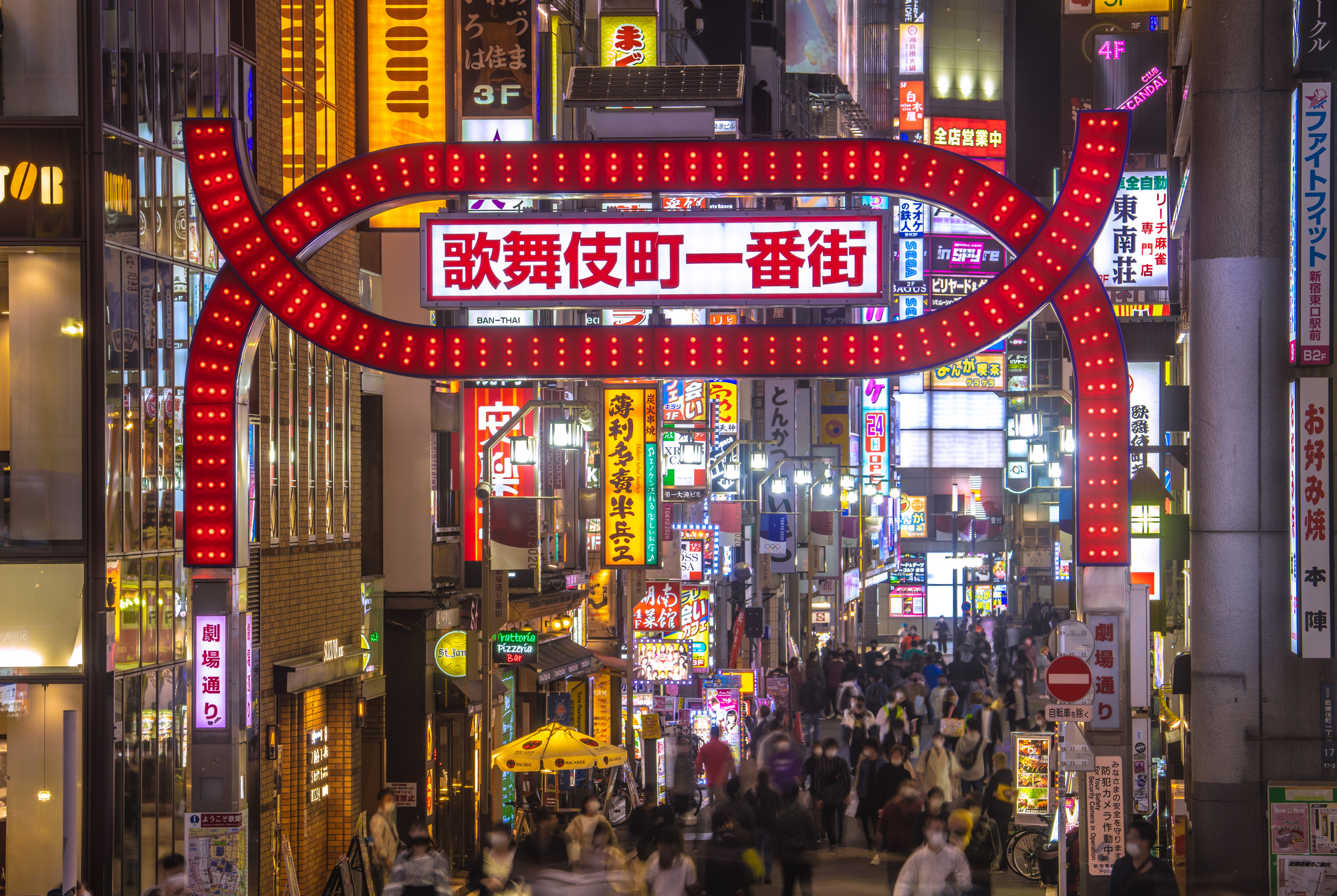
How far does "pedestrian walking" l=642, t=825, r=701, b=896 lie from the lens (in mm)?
13344

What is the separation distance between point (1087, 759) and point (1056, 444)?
4377 cm

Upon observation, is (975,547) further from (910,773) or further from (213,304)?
(213,304)

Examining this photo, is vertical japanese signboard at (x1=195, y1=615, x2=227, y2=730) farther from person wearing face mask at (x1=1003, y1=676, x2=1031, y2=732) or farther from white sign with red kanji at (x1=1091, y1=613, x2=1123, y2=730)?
person wearing face mask at (x1=1003, y1=676, x2=1031, y2=732)

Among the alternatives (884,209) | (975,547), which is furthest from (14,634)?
(975,547)

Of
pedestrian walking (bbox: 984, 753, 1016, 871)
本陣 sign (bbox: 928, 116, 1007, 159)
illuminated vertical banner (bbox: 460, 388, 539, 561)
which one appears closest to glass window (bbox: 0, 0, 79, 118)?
Result: illuminated vertical banner (bbox: 460, 388, 539, 561)

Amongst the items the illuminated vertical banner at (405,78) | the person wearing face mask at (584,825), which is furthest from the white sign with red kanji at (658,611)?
the person wearing face mask at (584,825)

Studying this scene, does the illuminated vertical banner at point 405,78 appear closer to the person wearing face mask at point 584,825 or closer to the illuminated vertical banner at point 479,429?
the illuminated vertical banner at point 479,429

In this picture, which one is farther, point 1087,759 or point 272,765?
point 272,765

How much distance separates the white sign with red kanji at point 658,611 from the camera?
31.3 metres

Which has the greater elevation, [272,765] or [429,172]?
[429,172]

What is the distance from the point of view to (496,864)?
13.3m

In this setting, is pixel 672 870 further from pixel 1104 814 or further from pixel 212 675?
pixel 212 675

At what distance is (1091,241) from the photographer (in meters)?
13.0

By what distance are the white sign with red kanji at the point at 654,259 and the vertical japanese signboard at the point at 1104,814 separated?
4.98m
